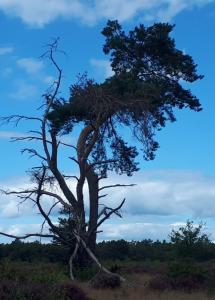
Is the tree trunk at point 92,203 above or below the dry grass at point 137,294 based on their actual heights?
above

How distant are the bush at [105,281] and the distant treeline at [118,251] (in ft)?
29.8

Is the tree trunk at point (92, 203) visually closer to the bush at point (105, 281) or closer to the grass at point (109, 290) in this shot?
the grass at point (109, 290)

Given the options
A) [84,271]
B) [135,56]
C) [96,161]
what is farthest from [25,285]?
[135,56]

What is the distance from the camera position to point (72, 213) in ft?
98.8

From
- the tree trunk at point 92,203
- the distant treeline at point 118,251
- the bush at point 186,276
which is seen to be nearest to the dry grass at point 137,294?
the bush at point 186,276

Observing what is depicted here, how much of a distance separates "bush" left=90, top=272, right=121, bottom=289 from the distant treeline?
29.8 ft

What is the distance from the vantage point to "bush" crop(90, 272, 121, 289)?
1014 inches

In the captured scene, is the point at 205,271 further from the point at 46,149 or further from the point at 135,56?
the point at 135,56

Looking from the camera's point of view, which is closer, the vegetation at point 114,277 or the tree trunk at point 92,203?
the vegetation at point 114,277

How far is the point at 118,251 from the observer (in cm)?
5147

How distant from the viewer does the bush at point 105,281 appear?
84.5ft

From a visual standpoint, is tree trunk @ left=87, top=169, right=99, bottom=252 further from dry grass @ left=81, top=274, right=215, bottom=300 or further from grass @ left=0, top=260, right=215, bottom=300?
dry grass @ left=81, top=274, right=215, bottom=300

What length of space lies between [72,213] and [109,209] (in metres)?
1.58

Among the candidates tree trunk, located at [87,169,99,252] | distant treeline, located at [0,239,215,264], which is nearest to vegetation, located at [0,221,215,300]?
distant treeline, located at [0,239,215,264]
